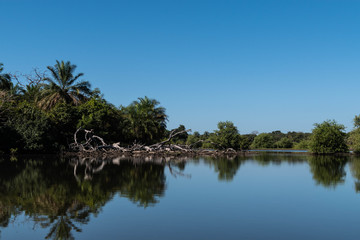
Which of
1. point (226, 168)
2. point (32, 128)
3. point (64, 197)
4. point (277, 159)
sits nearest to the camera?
point (64, 197)

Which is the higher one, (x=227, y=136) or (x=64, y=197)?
(x=227, y=136)

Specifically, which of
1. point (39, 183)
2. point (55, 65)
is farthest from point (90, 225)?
point (55, 65)

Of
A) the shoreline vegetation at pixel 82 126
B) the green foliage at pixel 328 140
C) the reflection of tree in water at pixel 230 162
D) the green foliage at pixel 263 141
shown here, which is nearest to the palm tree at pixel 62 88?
the shoreline vegetation at pixel 82 126

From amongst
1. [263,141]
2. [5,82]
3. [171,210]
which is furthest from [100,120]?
[263,141]

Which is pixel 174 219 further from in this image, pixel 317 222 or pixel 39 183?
pixel 39 183

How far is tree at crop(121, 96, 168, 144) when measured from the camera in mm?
39438

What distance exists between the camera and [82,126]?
34.2 metres

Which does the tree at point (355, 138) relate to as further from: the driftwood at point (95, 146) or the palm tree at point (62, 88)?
the palm tree at point (62, 88)

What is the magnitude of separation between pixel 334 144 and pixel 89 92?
32520 mm

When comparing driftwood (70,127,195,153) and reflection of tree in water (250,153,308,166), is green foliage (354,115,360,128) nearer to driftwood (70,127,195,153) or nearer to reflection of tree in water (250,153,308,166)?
reflection of tree in water (250,153,308,166)

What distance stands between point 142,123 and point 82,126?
7651 millimetres

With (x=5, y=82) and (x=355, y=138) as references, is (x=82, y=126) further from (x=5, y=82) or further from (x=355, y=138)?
(x=355, y=138)

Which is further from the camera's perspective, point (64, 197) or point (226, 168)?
point (226, 168)

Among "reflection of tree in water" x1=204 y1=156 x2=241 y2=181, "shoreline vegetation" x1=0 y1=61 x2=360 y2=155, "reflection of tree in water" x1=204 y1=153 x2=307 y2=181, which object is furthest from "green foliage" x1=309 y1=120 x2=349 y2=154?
"reflection of tree in water" x1=204 y1=156 x2=241 y2=181
